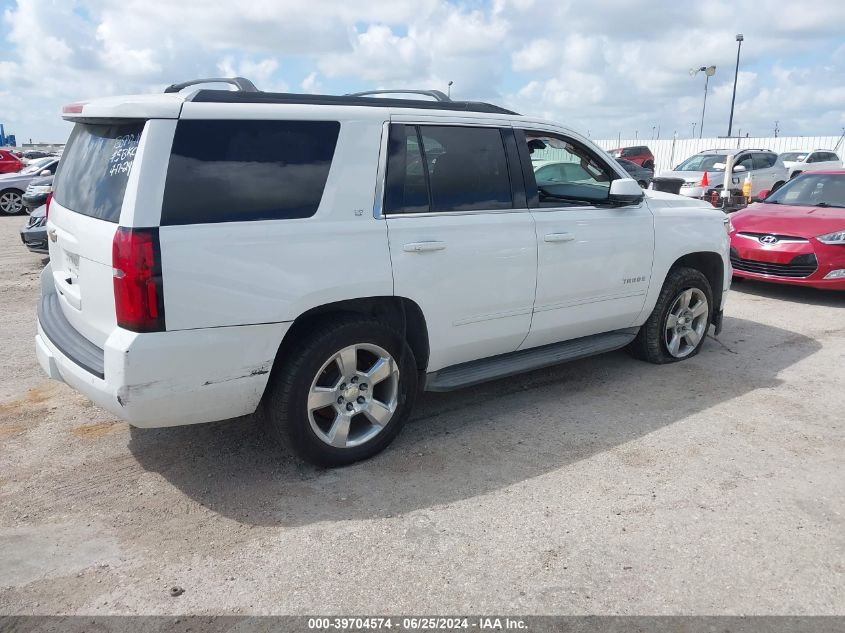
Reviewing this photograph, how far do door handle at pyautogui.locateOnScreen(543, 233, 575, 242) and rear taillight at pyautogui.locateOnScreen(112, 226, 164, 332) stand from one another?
93.8 inches

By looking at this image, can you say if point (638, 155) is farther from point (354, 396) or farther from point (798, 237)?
point (354, 396)

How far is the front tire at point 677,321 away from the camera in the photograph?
5445mm

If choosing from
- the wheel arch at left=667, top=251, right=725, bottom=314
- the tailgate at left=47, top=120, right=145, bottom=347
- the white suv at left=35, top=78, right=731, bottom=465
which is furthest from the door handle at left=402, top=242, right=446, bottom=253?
the wheel arch at left=667, top=251, right=725, bottom=314

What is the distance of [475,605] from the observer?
2.72 metres

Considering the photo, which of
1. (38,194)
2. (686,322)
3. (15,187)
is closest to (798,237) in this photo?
(686,322)

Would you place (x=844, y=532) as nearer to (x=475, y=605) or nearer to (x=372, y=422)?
(x=475, y=605)

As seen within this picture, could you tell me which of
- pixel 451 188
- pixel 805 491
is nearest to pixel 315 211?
pixel 451 188

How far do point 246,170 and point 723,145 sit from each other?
34.2m

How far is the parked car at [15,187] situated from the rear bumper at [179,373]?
16026mm

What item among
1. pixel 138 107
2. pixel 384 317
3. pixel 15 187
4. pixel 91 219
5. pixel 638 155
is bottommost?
pixel 384 317

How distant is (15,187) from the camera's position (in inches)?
677

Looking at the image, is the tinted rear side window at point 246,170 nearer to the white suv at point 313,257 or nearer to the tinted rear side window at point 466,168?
the white suv at point 313,257

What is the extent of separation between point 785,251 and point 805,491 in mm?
5134

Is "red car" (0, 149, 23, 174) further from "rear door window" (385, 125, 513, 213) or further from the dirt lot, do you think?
"rear door window" (385, 125, 513, 213)
